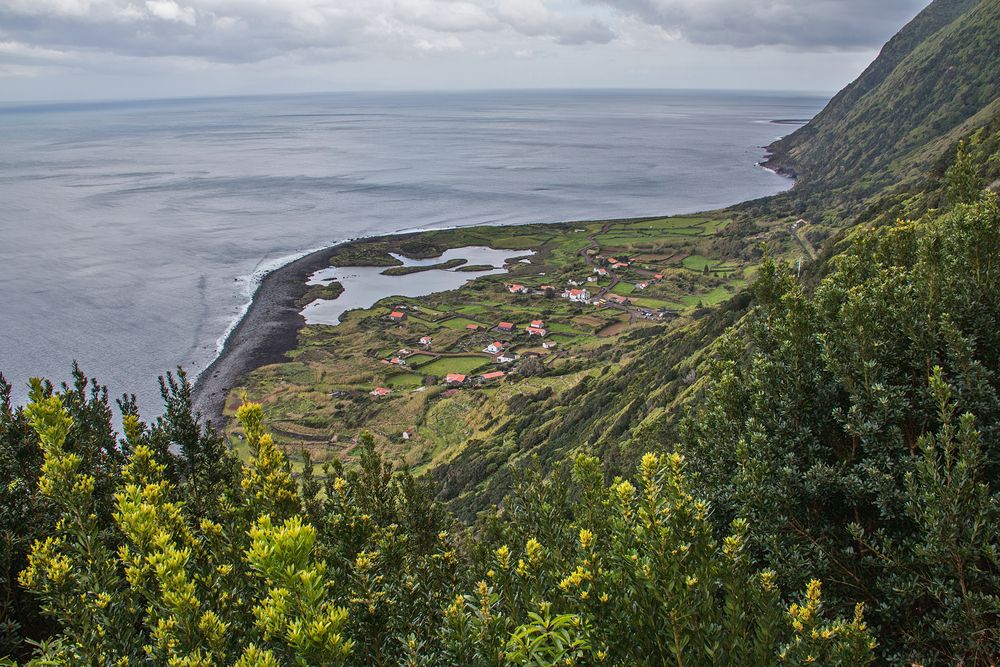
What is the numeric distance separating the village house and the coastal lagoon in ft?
55.9

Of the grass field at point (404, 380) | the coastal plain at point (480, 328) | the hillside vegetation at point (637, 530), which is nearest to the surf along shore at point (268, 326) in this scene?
the coastal plain at point (480, 328)

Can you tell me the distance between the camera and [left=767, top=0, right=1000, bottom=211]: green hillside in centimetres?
12244

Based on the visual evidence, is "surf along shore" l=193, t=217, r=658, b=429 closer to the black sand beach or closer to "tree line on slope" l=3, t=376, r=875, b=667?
the black sand beach

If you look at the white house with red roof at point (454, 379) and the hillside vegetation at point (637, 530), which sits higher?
the hillside vegetation at point (637, 530)

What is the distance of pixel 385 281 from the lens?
101 m

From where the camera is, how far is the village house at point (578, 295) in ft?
296

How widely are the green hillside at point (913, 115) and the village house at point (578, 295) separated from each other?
198ft

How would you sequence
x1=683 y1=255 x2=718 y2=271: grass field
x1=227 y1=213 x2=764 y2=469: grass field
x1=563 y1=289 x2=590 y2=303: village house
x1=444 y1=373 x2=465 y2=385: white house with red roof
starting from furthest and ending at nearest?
x1=683 y1=255 x2=718 y2=271: grass field, x1=563 y1=289 x2=590 y2=303: village house, x1=444 y1=373 x2=465 y2=385: white house with red roof, x1=227 y1=213 x2=764 y2=469: grass field

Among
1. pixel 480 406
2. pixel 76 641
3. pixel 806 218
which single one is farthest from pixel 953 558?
pixel 806 218

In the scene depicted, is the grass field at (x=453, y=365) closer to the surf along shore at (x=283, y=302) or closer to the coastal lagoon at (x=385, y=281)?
the surf along shore at (x=283, y=302)

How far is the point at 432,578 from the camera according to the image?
6.71m

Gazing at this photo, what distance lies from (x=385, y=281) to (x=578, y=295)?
32412 mm

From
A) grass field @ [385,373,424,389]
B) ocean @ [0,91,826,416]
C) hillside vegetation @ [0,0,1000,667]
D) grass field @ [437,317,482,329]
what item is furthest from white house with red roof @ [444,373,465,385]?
hillside vegetation @ [0,0,1000,667]

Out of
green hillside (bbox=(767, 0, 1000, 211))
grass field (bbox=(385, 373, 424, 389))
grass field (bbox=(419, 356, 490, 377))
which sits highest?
green hillside (bbox=(767, 0, 1000, 211))
